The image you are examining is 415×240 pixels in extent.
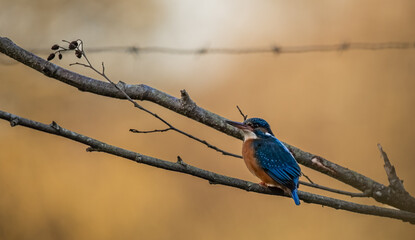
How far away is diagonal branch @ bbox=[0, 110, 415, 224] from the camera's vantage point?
156cm

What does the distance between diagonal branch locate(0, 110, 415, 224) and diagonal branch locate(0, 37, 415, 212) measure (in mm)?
150

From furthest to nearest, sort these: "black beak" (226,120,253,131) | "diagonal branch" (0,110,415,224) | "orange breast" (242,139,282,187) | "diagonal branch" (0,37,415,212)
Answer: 1. "orange breast" (242,139,282,187)
2. "black beak" (226,120,253,131)
3. "diagonal branch" (0,37,415,212)
4. "diagonal branch" (0,110,415,224)

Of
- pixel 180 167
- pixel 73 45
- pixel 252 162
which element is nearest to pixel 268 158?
pixel 252 162

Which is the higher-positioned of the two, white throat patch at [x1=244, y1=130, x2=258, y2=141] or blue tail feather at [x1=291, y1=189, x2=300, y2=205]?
white throat patch at [x1=244, y1=130, x2=258, y2=141]

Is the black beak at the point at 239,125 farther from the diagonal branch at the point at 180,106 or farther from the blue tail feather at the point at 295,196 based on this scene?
the blue tail feather at the point at 295,196

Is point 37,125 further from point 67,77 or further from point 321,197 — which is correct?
point 321,197

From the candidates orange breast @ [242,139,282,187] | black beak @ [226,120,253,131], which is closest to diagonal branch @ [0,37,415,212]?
black beak @ [226,120,253,131]

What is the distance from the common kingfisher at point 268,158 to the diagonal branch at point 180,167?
73 millimetres

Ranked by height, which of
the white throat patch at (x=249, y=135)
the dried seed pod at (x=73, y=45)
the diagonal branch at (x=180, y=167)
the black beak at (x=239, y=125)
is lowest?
the diagonal branch at (x=180, y=167)

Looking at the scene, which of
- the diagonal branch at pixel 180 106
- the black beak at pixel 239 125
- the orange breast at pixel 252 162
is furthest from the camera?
the orange breast at pixel 252 162

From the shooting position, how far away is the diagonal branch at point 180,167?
1.56m

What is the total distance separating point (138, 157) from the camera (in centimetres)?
166

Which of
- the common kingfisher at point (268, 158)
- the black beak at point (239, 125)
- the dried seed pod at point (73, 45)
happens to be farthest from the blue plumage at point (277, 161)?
the dried seed pod at point (73, 45)

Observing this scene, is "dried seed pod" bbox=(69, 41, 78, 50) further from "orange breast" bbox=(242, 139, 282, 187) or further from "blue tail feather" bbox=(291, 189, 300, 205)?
"blue tail feather" bbox=(291, 189, 300, 205)
